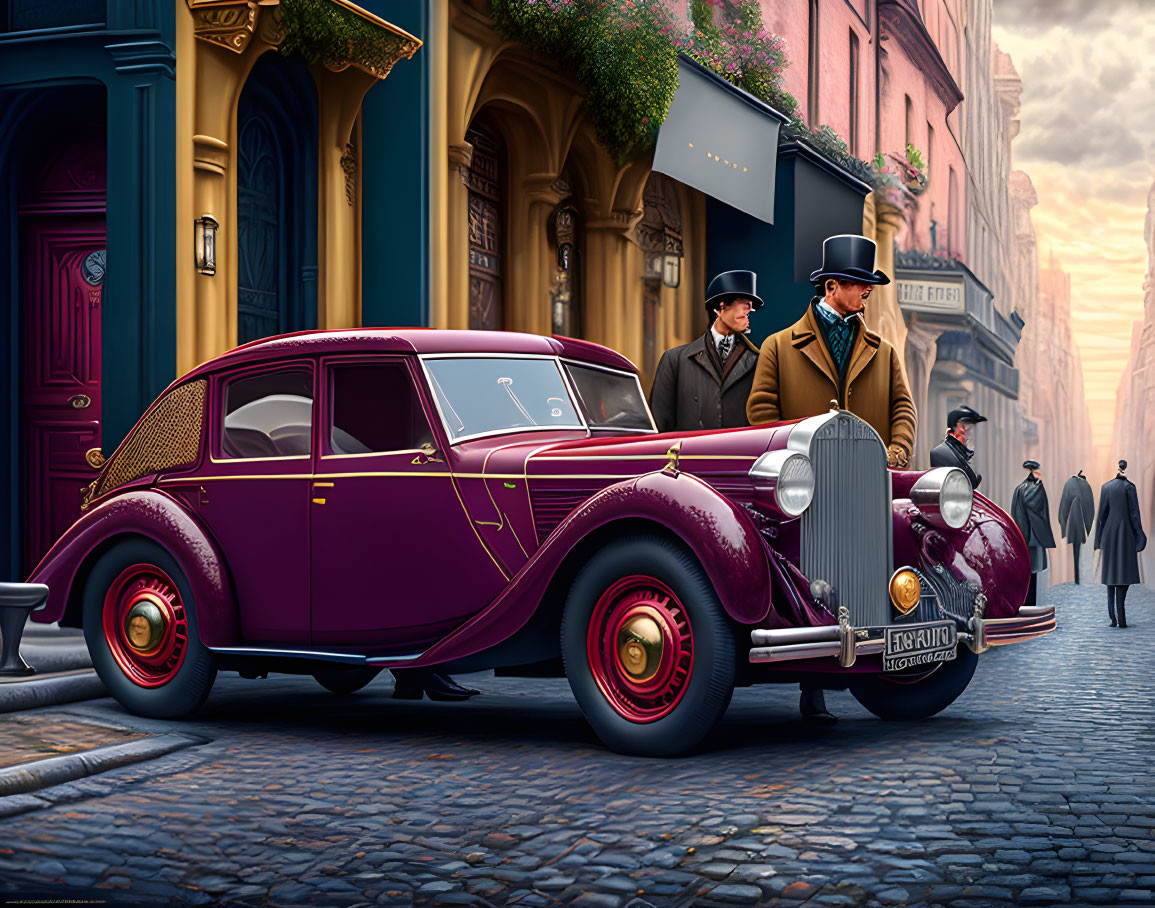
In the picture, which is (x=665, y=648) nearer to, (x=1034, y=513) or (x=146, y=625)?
(x=146, y=625)

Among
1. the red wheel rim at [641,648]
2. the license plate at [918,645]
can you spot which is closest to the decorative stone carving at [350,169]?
the red wheel rim at [641,648]

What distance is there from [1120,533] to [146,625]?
12227 millimetres

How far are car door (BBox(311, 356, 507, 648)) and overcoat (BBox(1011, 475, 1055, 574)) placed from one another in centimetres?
1355

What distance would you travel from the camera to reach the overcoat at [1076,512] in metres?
24.2

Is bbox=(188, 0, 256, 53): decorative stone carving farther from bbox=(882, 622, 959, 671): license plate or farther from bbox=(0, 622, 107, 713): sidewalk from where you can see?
bbox=(882, 622, 959, 671): license plate

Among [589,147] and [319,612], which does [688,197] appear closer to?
[589,147]

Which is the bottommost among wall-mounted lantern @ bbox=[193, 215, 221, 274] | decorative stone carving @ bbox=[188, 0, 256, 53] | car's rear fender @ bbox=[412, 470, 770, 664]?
car's rear fender @ bbox=[412, 470, 770, 664]

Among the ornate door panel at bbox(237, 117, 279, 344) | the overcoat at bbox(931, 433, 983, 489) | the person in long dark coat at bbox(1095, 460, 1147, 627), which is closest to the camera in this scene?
the overcoat at bbox(931, 433, 983, 489)

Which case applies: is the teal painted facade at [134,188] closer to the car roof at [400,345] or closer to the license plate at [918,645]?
the car roof at [400,345]

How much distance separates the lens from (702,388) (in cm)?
792

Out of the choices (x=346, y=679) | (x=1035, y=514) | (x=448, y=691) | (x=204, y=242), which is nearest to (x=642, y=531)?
(x=448, y=691)

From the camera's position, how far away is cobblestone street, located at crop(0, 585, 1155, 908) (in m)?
3.83

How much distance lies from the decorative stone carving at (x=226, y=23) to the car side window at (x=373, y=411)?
448cm

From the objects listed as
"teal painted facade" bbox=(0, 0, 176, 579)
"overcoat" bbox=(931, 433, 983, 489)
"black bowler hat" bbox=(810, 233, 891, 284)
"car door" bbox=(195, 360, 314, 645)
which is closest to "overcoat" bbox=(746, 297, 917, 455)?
"black bowler hat" bbox=(810, 233, 891, 284)
